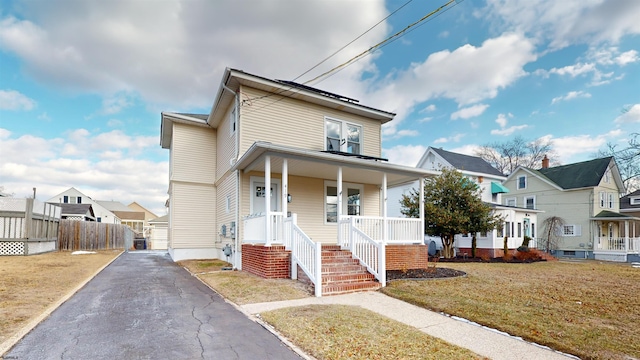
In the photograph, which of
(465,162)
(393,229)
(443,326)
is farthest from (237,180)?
(465,162)

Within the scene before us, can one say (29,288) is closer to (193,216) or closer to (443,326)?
(193,216)

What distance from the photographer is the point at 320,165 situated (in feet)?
35.7

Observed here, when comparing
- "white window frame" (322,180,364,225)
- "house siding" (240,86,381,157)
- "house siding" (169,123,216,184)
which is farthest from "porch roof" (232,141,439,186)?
"house siding" (169,123,216,184)

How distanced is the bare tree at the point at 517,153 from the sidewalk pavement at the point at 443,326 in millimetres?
40219

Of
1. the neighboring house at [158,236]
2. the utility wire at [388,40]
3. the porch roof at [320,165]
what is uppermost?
the utility wire at [388,40]

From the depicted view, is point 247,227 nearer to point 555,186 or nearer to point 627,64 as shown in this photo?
point 627,64

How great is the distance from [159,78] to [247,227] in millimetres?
9035

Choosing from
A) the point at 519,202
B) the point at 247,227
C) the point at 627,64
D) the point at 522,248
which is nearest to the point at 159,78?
the point at 247,227

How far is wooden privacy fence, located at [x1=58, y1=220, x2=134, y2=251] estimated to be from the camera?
63.9 ft

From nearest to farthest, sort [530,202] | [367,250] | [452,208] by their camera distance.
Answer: [367,250] < [452,208] < [530,202]

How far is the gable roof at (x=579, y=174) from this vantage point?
85.8ft

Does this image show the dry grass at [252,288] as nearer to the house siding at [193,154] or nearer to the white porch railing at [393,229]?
the white porch railing at [393,229]

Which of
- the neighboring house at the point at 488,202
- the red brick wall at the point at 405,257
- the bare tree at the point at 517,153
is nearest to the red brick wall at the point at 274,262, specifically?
the red brick wall at the point at 405,257

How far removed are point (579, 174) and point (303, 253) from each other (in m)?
28.8
